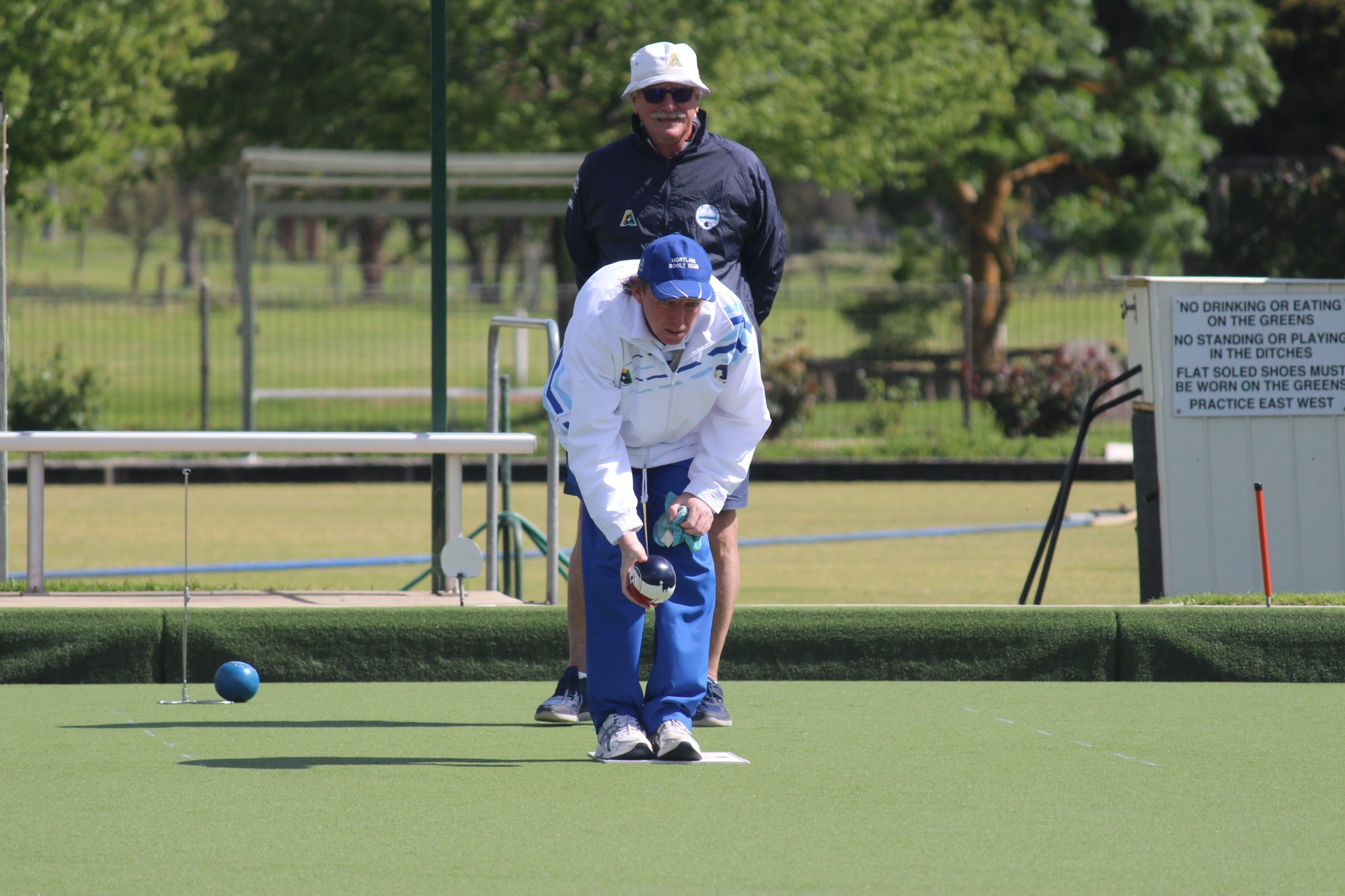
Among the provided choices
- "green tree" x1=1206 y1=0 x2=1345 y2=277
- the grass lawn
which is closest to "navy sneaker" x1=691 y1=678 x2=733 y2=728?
the grass lawn

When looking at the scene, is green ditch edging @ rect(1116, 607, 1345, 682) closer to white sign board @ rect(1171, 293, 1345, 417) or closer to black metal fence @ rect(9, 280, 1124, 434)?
white sign board @ rect(1171, 293, 1345, 417)

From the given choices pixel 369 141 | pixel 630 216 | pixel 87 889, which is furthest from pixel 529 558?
pixel 369 141

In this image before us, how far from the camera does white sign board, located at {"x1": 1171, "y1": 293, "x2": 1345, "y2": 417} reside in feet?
22.6

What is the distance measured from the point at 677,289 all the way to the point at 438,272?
2376 mm

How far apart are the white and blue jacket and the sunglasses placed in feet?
2.03

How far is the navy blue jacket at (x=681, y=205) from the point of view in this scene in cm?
499

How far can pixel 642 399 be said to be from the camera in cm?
439

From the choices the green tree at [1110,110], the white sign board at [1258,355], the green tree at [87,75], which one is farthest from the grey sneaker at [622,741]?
the green tree at [1110,110]

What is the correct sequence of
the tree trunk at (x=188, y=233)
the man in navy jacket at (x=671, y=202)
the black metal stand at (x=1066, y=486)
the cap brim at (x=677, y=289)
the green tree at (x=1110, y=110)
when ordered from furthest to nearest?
the tree trunk at (x=188, y=233) < the green tree at (x=1110, y=110) < the black metal stand at (x=1066, y=486) < the man in navy jacket at (x=671, y=202) < the cap brim at (x=677, y=289)

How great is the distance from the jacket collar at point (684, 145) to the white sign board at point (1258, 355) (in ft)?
8.55

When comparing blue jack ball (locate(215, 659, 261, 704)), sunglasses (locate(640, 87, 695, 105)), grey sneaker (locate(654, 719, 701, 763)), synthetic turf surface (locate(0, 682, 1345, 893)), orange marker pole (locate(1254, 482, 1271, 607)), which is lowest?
synthetic turf surface (locate(0, 682, 1345, 893))

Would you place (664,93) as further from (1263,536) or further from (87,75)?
(87,75)

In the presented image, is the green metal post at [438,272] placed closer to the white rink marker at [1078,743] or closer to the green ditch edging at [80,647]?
the green ditch edging at [80,647]

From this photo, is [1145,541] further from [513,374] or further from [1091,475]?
[513,374]
